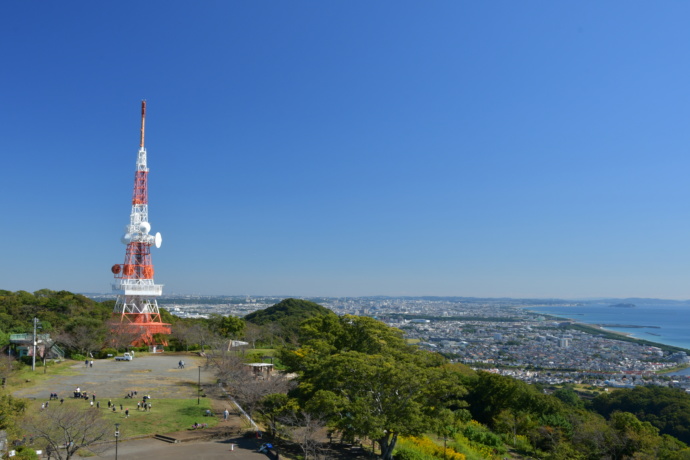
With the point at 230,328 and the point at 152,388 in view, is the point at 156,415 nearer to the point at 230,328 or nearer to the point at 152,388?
the point at 152,388

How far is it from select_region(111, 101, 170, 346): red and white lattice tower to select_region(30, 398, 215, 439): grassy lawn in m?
22.8

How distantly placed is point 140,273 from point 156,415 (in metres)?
28.4

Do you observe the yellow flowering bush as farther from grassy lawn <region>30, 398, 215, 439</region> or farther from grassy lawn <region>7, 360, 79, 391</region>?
grassy lawn <region>7, 360, 79, 391</region>

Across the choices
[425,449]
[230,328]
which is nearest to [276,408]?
[425,449]

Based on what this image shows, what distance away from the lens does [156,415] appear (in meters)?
22.5

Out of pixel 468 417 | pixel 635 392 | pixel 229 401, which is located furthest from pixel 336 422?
pixel 635 392

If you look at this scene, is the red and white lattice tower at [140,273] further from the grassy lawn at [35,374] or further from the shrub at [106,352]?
the grassy lawn at [35,374]

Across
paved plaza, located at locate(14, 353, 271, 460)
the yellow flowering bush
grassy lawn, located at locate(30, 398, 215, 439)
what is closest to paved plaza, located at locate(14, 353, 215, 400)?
paved plaza, located at locate(14, 353, 271, 460)

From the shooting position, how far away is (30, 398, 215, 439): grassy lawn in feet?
67.2

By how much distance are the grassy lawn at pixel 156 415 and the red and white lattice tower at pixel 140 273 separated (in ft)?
75.0

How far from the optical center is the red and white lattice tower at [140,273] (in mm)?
46469

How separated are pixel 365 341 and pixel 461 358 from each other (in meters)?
56.4

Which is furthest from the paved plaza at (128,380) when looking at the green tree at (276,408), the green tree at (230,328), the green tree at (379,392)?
the green tree at (379,392)

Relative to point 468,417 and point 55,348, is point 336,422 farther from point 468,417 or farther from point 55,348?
point 55,348
